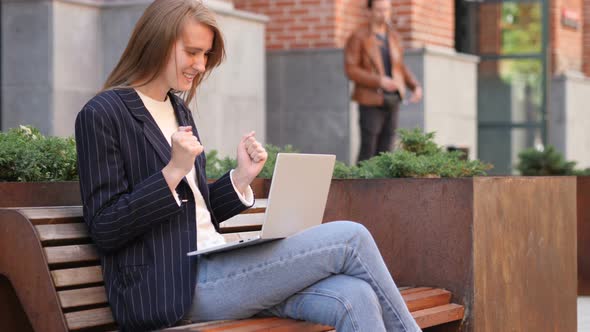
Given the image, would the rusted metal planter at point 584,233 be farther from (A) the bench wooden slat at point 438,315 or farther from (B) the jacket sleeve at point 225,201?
(B) the jacket sleeve at point 225,201

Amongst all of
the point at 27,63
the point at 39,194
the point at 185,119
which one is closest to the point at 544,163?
the point at 27,63

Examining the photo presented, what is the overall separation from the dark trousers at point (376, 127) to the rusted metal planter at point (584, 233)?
292 cm

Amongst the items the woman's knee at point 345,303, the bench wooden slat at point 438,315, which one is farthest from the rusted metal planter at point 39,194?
the bench wooden slat at point 438,315

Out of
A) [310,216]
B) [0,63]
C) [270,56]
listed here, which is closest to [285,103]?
[270,56]

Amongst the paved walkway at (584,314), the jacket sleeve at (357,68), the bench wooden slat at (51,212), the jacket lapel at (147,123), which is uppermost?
the jacket sleeve at (357,68)

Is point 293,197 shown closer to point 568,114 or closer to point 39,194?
point 39,194

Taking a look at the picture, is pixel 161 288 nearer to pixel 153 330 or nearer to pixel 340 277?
pixel 153 330

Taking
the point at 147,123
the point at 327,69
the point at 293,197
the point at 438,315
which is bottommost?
the point at 438,315

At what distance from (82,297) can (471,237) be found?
1.67 m

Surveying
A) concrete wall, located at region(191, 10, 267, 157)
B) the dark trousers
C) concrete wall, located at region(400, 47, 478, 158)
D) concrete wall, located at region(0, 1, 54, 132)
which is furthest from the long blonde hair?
concrete wall, located at region(400, 47, 478, 158)

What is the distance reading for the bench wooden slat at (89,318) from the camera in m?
3.64

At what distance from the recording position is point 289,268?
379 centimetres

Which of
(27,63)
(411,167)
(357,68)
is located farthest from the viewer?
(357,68)

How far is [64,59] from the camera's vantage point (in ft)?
30.3
